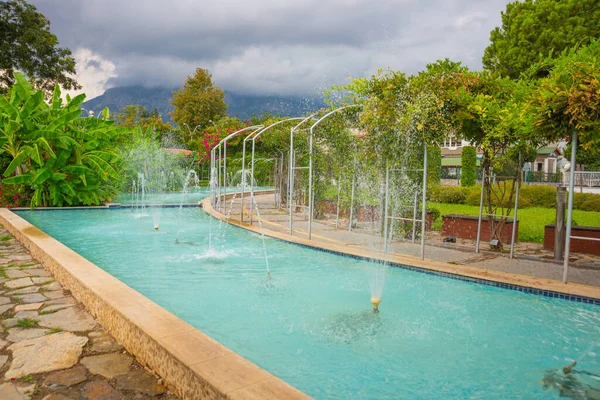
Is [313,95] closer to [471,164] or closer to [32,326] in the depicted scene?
[32,326]

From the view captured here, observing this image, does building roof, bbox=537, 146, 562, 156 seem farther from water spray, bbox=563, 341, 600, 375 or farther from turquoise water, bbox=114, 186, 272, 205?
water spray, bbox=563, 341, 600, 375

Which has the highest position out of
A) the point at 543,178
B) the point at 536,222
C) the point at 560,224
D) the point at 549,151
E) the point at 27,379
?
the point at 549,151

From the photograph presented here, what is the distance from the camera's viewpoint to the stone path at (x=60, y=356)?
10.2 ft

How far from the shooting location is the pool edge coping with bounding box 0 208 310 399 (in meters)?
2.71

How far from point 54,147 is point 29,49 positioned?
62.6 ft

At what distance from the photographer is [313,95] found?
12.9 meters

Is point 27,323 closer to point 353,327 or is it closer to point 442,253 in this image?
point 353,327

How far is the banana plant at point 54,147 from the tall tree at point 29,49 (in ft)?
52.2

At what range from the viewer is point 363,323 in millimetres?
5375

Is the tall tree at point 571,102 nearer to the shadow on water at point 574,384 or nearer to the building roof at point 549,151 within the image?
the shadow on water at point 574,384

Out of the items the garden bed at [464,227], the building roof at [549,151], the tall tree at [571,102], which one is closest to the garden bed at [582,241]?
the garden bed at [464,227]

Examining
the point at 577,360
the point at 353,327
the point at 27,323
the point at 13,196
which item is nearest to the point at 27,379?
the point at 27,323

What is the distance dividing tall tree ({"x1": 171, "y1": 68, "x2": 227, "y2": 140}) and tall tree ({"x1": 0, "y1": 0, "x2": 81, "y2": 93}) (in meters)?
23.2

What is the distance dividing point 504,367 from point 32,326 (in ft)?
15.1
